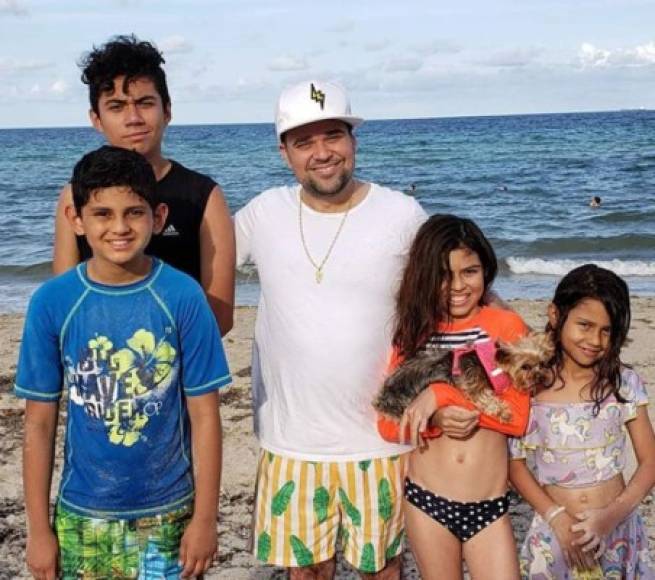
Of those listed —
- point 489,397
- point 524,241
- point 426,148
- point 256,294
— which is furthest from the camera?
point 426,148

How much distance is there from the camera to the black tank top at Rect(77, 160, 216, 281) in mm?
3066

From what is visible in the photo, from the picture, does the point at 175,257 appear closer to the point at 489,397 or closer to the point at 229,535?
the point at 489,397

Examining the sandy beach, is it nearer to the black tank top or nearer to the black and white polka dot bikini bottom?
the black and white polka dot bikini bottom

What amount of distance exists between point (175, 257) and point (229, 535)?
214 cm

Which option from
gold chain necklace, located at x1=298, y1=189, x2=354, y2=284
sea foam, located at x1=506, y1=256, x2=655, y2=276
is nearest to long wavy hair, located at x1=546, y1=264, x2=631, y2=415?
gold chain necklace, located at x1=298, y1=189, x2=354, y2=284

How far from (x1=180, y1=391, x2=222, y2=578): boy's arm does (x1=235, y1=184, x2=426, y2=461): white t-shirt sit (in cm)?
54

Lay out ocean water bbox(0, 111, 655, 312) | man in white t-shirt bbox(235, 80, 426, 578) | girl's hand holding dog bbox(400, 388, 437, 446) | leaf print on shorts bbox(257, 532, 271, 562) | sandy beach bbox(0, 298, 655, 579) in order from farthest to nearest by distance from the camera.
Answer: ocean water bbox(0, 111, 655, 312)
sandy beach bbox(0, 298, 655, 579)
leaf print on shorts bbox(257, 532, 271, 562)
man in white t-shirt bbox(235, 80, 426, 578)
girl's hand holding dog bbox(400, 388, 437, 446)

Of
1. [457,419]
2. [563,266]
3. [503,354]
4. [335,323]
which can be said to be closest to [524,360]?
[503,354]

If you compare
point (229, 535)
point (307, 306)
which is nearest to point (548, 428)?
point (307, 306)

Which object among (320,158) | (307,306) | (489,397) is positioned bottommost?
(489,397)

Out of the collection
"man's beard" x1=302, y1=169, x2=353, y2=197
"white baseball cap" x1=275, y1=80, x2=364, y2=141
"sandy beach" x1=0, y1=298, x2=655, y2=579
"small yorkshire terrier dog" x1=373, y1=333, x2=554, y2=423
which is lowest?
"sandy beach" x1=0, y1=298, x2=655, y2=579

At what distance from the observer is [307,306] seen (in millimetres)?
3203

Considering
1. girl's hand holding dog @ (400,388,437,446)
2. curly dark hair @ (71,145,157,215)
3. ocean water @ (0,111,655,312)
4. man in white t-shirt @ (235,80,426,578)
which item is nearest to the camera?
curly dark hair @ (71,145,157,215)

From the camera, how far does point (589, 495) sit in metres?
3.14
